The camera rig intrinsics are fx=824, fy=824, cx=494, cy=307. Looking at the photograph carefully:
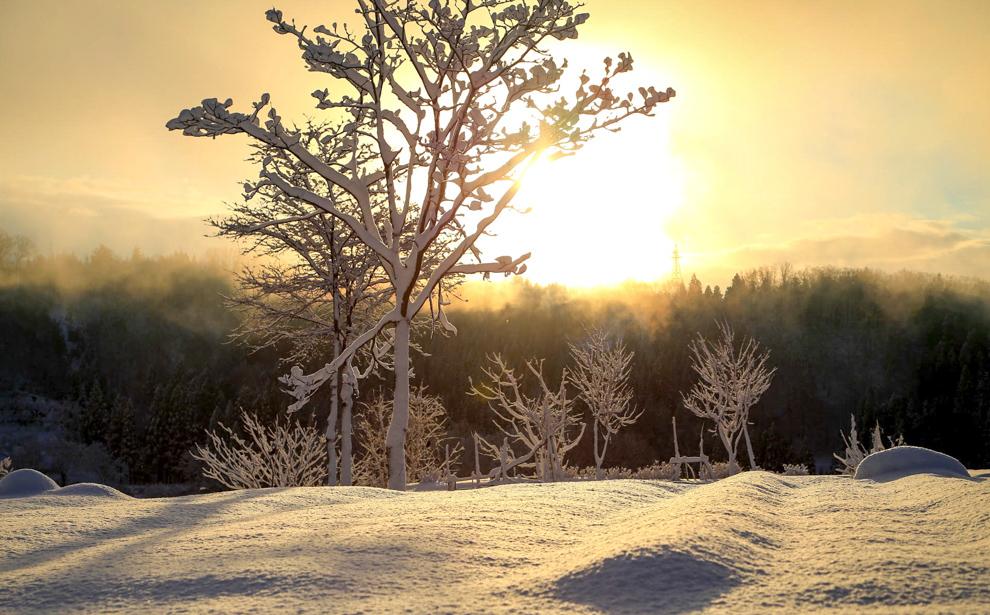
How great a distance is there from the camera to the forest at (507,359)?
Answer: 32719mm

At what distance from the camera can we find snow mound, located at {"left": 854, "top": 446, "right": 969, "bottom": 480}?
7672 millimetres

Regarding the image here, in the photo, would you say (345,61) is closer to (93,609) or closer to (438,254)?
(438,254)

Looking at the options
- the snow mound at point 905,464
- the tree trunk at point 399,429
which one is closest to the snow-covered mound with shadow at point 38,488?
the tree trunk at point 399,429

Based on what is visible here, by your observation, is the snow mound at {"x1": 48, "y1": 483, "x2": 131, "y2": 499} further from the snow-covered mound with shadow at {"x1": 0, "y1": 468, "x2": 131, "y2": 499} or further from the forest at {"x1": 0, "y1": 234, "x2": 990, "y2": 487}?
the forest at {"x1": 0, "y1": 234, "x2": 990, "y2": 487}

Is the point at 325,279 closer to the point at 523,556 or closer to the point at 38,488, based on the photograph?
the point at 38,488

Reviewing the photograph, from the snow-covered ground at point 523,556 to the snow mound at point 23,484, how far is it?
2.00 metres

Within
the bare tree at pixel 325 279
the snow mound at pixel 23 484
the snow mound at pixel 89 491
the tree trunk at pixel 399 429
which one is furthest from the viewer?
the bare tree at pixel 325 279

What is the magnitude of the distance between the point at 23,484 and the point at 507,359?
29914 mm

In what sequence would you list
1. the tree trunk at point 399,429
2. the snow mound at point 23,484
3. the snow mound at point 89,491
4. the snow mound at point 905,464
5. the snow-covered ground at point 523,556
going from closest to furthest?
the snow-covered ground at point 523,556 < the snow mound at point 89,491 < the snow mound at point 23,484 < the snow mound at point 905,464 < the tree trunk at point 399,429

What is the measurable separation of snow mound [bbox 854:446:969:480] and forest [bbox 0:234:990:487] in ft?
71.9

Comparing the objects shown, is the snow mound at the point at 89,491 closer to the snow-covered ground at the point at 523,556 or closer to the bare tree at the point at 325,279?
the snow-covered ground at the point at 523,556

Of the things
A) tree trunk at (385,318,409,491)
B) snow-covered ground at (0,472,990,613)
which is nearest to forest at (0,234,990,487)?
tree trunk at (385,318,409,491)

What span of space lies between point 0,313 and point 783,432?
125ft

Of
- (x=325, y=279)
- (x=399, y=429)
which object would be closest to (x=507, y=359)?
Result: (x=325, y=279)
